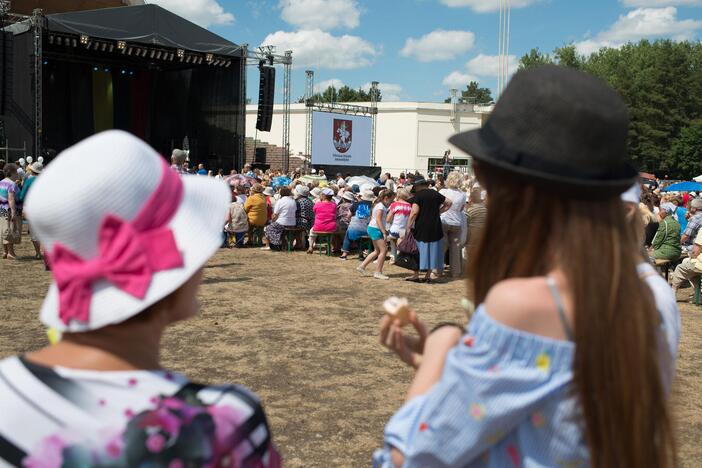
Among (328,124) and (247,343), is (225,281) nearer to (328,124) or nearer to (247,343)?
(247,343)

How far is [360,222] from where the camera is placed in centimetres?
1201

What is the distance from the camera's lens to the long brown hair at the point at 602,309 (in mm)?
1009

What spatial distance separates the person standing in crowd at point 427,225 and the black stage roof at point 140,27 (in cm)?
1358

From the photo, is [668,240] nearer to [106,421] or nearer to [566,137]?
[566,137]

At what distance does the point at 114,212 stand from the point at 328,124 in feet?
99.3

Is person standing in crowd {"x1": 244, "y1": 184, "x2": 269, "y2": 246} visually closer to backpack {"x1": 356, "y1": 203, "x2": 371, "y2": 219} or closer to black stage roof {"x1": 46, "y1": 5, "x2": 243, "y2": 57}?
backpack {"x1": 356, "y1": 203, "x2": 371, "y2": 219}

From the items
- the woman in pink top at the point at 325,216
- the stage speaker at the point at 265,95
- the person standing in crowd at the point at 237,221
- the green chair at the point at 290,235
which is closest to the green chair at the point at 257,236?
the person standing in crowd at the point at 237,221

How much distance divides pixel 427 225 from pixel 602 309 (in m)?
8.59

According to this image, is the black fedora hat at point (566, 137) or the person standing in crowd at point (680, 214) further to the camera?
the person standing in crowd at point (680, 214)

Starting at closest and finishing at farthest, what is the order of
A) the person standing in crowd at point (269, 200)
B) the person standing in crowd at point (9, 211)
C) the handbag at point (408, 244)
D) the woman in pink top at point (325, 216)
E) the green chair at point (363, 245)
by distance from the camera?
1. the person standing in crowd at point (9, 211)
2. the handbag at point (408, 244)
3. the green chair at point (363, 245)
4. the woman in pink top at point (325, 216)
5. the person standing in crowd at point (269, 200)

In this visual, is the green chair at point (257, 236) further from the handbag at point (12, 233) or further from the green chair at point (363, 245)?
the handbag at point (12, 233)

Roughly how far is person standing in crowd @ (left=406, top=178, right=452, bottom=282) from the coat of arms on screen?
21.8 meters

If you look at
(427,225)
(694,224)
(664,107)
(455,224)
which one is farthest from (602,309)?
(664,107)

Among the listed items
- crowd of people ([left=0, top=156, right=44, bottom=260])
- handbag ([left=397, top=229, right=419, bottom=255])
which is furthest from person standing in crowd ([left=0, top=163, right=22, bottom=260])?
handbag ([left=397, top=229, right=419, bottom=255])
